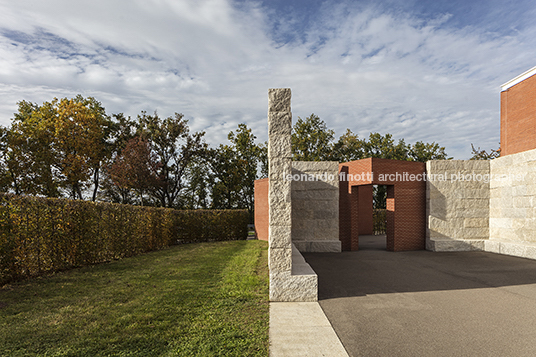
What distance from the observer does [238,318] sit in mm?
4352

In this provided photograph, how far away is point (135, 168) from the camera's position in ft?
71.6

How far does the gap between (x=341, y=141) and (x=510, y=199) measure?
18.9 metres

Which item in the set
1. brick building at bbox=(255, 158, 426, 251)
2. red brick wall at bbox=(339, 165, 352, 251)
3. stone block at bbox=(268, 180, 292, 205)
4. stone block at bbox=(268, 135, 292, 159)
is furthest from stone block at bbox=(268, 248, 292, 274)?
red brick wall at bbox=(339, 165, 352, 251)

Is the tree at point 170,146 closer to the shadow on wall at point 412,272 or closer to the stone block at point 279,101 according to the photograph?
the shadow on wall at point 412,272

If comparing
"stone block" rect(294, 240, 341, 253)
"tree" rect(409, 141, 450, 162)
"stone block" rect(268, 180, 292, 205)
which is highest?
"tree" rect(409, 141, 450, 162)

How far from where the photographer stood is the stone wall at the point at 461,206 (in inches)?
457

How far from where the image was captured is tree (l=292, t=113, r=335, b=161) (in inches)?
1097

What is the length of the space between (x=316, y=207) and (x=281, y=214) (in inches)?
257

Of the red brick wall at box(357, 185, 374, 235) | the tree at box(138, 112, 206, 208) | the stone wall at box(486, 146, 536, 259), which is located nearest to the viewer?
the stone wall at box(486, 146, 536, 259)

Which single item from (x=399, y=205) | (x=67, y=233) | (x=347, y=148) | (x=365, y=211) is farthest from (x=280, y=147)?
(x=347, y=148)

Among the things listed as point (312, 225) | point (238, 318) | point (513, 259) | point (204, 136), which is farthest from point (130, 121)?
point (513, 259)

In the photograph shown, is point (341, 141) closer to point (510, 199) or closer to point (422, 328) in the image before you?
point (510, 199)

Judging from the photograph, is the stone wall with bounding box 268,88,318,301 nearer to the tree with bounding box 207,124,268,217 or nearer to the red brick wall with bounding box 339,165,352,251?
the red brick wall with bounding box 339,165,352,251

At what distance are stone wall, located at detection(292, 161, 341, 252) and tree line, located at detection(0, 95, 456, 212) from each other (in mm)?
14746
